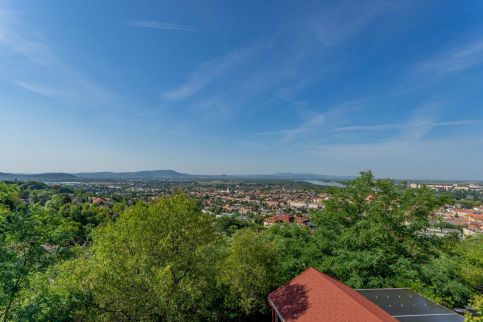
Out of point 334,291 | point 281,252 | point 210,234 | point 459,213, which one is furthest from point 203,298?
point 459,213

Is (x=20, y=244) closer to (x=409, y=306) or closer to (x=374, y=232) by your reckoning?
(x=409, y=306)

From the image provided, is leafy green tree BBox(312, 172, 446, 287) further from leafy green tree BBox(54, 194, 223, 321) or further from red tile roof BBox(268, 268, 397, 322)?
leafy green tree BBox(54, 194, 223, 321)

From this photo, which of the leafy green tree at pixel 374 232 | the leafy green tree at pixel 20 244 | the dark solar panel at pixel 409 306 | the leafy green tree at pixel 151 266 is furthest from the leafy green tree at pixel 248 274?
the leafy green tree at pixel 20 244

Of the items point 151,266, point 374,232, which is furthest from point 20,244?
point 374,232

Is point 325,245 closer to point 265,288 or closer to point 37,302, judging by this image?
point 265,288

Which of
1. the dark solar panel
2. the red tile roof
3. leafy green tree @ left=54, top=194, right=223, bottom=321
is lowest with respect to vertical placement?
the dark solar panel

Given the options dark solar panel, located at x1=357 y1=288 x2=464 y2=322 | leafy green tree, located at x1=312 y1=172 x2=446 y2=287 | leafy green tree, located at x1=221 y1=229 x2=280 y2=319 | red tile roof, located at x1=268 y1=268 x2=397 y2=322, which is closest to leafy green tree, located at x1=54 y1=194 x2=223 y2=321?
leafy green tree, located at x1=221 y1=229 x2=280 y2=319

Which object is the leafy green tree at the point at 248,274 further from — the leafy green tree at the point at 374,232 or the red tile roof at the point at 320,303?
the leafy green tree at the point at 374,232
